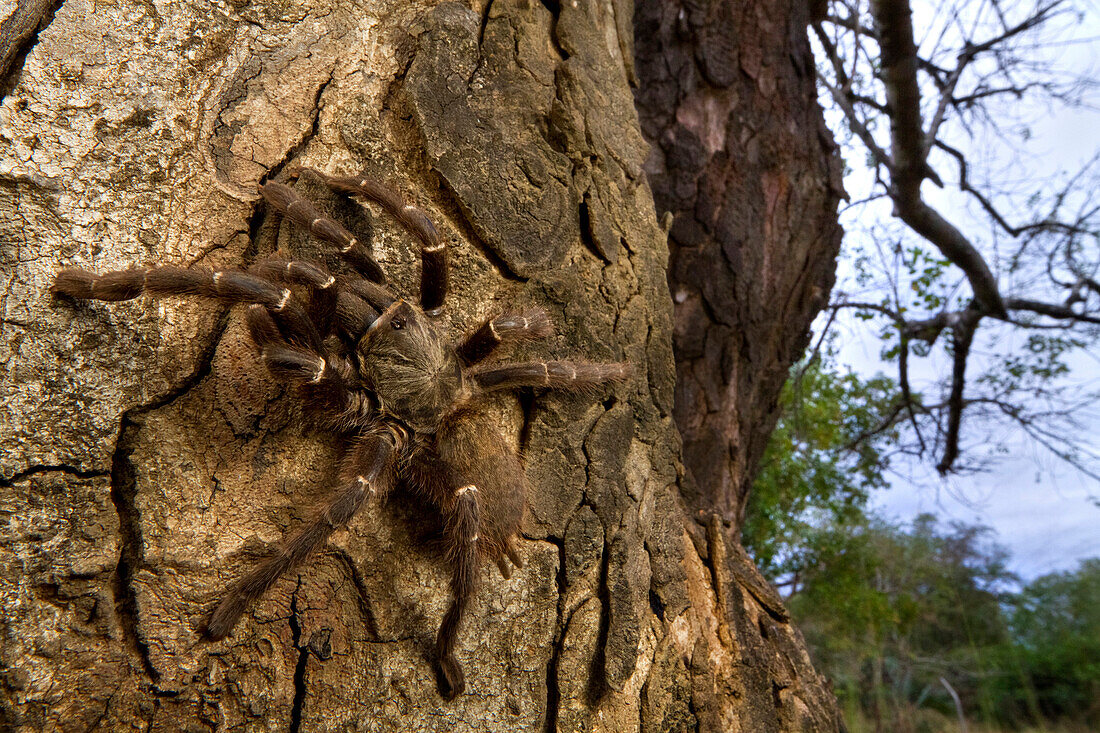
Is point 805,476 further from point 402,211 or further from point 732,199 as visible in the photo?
point 402,211

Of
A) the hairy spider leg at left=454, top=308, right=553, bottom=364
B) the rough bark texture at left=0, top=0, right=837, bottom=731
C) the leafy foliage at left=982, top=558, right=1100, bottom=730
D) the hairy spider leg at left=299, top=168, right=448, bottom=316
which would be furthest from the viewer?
the leafy foliage at left=982, top=558, right=1100, bottom=730

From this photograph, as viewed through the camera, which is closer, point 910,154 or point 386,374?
point 386,374

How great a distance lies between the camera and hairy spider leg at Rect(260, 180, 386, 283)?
2051 mm

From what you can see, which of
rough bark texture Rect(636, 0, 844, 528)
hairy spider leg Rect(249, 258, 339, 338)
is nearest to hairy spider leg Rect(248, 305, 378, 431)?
hairy spider leg Rect(249, 258, 339, 338)

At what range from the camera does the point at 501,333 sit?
2.28m

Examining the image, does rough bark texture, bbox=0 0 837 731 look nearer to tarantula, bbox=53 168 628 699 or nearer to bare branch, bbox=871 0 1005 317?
tarantula, bbox=53 168 628 699

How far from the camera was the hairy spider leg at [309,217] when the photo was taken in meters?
2.05

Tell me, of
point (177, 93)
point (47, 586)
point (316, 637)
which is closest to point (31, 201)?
point (177, 93)

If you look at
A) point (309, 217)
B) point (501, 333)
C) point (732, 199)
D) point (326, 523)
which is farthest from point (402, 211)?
point (732, 199)

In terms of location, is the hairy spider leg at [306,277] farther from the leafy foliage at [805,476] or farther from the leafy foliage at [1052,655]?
the leafy foliage at [1052,655]

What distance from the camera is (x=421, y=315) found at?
2242 mm

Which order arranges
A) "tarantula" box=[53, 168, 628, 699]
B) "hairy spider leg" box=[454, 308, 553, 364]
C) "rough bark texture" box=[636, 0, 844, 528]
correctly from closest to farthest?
"tarantula" box=[53, 168, 628, 699], "hairy spider leg" box=[454, 308, 553, 364], "rough bark texture" box=[636, 0, 844, 528]

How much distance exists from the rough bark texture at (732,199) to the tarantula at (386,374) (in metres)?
1.16

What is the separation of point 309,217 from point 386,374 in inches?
20.5
